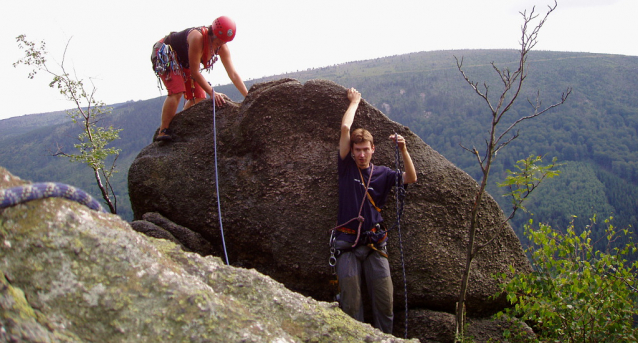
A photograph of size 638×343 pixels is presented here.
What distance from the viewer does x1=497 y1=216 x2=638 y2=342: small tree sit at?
4.99 metres

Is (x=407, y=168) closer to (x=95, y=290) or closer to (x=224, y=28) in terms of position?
(x=224, y=28)

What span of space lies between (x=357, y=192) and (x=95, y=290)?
358 cm

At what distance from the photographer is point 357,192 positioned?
546 centimetres

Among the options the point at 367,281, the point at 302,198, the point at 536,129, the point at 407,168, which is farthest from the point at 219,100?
the point at 536,129

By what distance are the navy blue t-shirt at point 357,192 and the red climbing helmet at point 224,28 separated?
3.06 metres

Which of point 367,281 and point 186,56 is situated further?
point 186,56

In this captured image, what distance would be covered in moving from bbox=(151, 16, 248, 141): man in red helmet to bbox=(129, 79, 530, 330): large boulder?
64 centimetres

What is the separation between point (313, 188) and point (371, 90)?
184m

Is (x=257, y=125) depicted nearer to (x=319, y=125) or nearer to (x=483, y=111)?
(x=319, y=125)

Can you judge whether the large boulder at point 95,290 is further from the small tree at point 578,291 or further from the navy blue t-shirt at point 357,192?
the small tree at point 578,291

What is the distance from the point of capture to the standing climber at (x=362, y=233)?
5273mm

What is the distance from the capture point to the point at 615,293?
16.6 feet

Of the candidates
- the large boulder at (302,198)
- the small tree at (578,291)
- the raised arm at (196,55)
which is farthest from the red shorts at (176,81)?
the small tree at (578,291)

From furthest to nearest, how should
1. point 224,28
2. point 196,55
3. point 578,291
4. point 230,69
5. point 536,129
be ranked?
1. point 536,129
2. point 230,69
3. point 196,55
4. point 224,28
5. point 578,291
